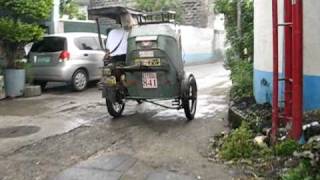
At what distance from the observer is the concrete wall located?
7301 mm

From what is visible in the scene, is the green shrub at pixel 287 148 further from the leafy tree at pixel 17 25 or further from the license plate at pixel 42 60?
the license plate at pixel 42 60

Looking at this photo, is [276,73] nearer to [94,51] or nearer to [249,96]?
[249,96]

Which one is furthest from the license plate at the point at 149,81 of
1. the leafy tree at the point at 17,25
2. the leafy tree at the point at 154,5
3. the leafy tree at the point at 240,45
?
the leafy tree at the point at 154,5

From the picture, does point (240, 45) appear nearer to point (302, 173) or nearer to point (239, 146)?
point (239, 146)

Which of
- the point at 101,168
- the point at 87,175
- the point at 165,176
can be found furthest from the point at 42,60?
the point at 165,176

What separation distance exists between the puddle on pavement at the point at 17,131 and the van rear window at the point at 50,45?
18.2ft

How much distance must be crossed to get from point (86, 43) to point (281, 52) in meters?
8.72

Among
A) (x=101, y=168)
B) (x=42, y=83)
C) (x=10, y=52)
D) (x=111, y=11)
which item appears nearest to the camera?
(x=101, y=168)

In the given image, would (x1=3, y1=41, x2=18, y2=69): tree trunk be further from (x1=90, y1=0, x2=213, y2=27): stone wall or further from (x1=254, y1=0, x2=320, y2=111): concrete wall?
(x1=90, y1=0, x2=213, y2=27): stone wall

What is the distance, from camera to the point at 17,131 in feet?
29.1

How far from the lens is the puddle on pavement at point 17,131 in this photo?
8547 mm

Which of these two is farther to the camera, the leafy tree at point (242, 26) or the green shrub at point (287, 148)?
the leafy tree at point (242, 26)

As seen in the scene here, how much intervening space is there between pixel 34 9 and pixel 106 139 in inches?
248

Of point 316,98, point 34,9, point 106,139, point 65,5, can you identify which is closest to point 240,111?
point 316,98
